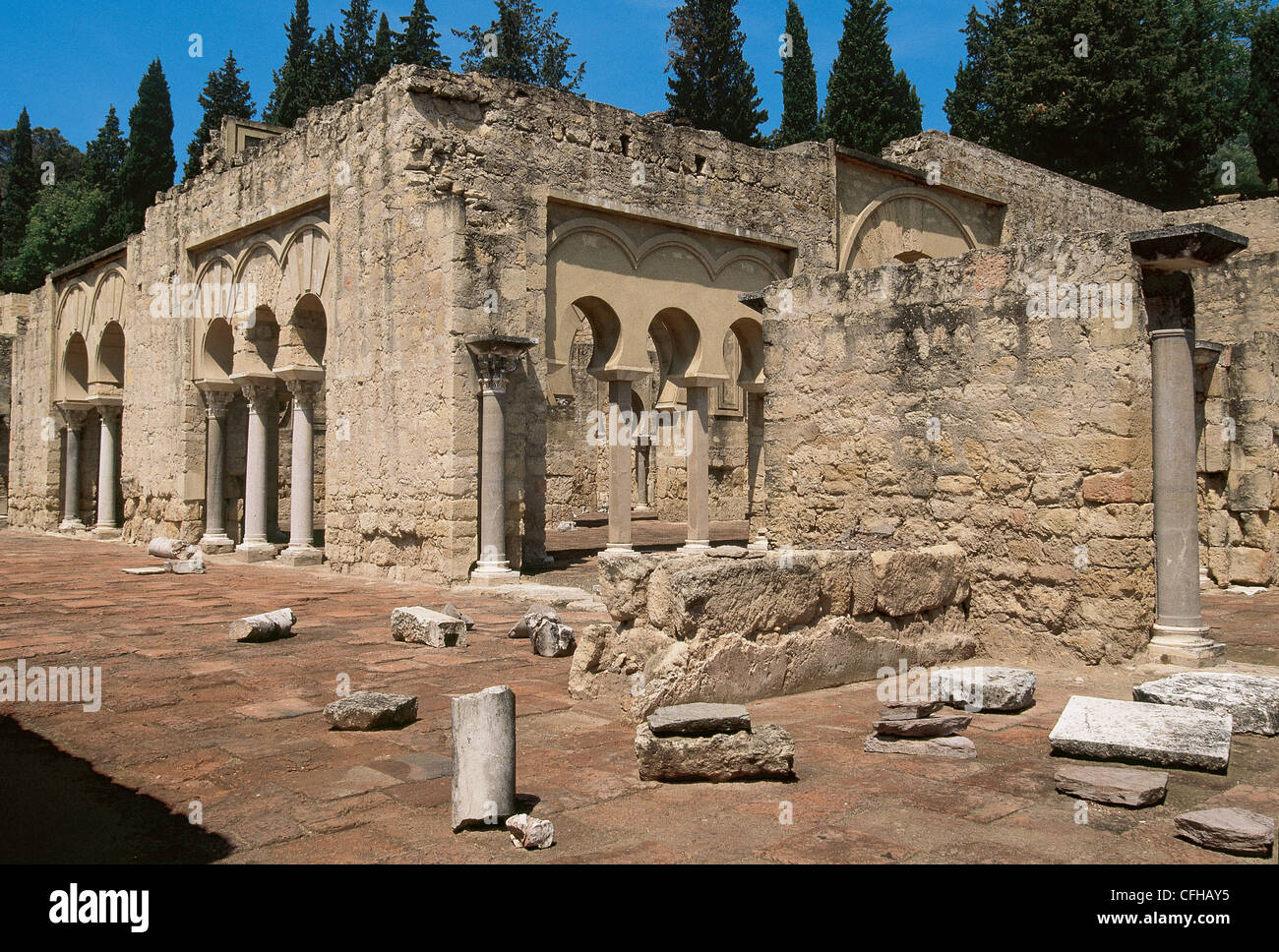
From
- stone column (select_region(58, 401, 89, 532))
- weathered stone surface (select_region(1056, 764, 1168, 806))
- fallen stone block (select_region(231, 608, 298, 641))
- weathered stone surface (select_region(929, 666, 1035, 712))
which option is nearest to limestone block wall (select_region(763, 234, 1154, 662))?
weathered stone surface (select_region(929, 666, 1035, 712))

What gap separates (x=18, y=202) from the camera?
37469mm

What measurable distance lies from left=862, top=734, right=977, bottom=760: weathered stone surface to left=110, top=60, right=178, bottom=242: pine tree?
3494cm

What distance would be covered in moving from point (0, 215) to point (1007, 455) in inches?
1683

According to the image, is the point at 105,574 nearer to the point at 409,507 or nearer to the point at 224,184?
the point at 409,507

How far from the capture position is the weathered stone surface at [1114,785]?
11.3ft

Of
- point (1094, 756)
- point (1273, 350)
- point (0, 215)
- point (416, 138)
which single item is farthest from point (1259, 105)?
point (0, 215)

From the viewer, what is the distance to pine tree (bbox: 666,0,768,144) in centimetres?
3403

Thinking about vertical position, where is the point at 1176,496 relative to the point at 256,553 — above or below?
above

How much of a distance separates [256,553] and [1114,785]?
42.6ft

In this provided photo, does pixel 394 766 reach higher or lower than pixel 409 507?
lower

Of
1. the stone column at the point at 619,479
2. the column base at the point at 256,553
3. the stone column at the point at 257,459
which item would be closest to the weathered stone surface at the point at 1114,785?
the stone column at the point at 619,479

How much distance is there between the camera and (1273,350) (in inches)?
407

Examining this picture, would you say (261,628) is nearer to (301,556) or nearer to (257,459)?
(301,556)

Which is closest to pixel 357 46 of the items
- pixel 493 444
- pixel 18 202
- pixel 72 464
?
pixel 18 202
